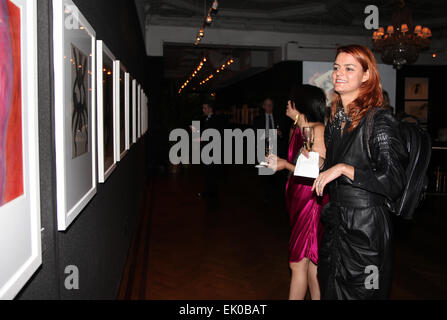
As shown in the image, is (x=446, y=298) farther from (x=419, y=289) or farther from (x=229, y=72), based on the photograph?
(x=229, y=72)

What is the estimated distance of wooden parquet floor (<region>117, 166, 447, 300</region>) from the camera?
11.5 ft

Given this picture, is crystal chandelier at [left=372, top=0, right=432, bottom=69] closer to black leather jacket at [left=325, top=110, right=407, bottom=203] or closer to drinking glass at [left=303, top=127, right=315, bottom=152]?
drinking glass at [left=303, top=127, right=315, bottom=152]

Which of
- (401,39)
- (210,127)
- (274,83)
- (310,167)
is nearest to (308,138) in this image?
(310,167)

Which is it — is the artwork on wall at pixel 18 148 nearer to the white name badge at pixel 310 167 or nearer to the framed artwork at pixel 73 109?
the framed artwork at pixel 73 109

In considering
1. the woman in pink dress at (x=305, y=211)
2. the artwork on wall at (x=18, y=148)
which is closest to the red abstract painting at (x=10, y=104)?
the artwork on wall at (x=18, y=148)

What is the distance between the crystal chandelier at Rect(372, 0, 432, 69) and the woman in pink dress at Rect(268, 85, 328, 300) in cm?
535

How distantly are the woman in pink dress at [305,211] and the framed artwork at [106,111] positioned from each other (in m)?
1.19

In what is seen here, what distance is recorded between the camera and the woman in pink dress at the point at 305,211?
9.27 ft

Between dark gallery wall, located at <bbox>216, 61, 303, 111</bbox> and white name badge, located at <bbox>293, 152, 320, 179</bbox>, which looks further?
Answer: dark gallery wall, located at <bbox>216, 61, 303, 111</bbox>

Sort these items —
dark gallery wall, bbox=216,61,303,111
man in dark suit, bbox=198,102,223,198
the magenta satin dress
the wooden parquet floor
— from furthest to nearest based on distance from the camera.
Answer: dark gallery wall, bbox=216,61,303,111
man in dark suit, bbox=198,102,223,198
the wooden parquet floor
the magenta satin dress

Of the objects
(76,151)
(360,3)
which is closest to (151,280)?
(76,151)

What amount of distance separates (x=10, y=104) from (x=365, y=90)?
1487mm

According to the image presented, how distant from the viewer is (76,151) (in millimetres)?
1678

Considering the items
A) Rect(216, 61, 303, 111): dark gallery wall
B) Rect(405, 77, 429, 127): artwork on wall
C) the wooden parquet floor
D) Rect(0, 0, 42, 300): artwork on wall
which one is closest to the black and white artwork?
Rect(0, 0, 42, 300): artwork on wall
